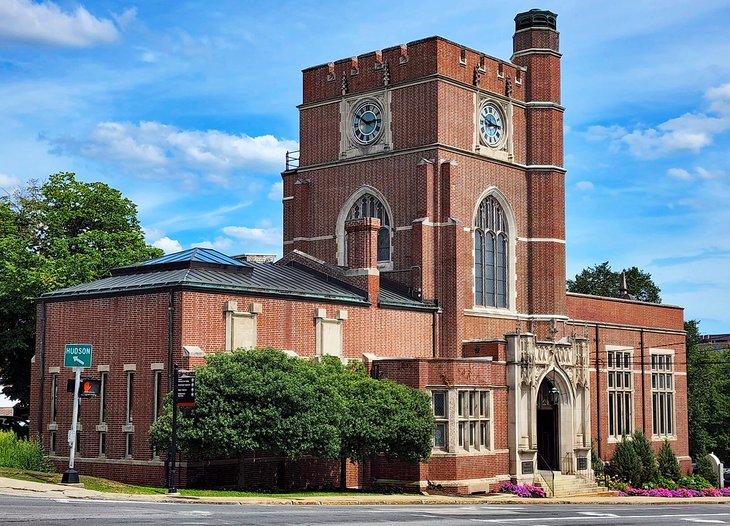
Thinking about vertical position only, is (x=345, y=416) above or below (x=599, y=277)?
below

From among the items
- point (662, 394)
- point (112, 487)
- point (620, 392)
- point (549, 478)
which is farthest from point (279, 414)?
point (662, 394)

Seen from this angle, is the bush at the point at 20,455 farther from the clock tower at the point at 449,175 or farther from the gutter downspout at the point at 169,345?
the clock tower at the point at 449,175

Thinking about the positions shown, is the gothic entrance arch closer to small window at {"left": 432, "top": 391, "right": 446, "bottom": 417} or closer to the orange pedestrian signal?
small window at {"left": 432, "top": 391, "right": 446, "bottom": 417}

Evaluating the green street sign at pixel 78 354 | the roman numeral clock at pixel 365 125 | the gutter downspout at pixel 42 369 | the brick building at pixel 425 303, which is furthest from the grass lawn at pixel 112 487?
the roman numeral clock at pixel 365 125

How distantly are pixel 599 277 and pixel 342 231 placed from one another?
40.6 m

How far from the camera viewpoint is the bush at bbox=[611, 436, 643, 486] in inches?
2105

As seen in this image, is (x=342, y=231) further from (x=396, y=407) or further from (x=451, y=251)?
(x=396, y=407)

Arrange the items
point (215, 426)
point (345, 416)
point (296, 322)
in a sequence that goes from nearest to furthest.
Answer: point (215, 426) < point (345, 416) < point (296, 322)

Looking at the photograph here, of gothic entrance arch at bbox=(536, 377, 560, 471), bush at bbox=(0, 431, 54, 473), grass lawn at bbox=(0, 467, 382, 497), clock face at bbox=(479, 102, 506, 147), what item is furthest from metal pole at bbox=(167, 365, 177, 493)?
clock face at bbox=(479, 102, 506, 147)

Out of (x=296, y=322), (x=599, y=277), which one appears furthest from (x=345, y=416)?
(x=599, y=277)

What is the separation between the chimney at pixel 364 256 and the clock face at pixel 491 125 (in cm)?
885

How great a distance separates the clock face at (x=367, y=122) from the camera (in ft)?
173

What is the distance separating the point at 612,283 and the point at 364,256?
Answer: 4541 cm

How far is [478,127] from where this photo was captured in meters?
52.3
